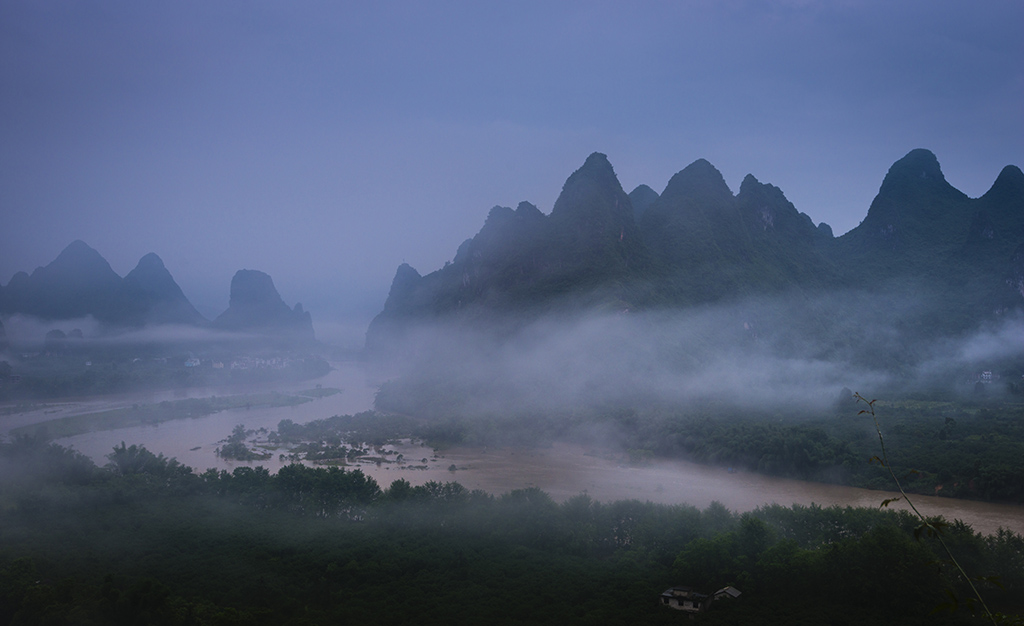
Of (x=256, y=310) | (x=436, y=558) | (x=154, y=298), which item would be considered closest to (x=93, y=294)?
(x=154, y=298)

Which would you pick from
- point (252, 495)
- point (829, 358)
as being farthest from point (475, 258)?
point (252, 495)

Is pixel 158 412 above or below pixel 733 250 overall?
below

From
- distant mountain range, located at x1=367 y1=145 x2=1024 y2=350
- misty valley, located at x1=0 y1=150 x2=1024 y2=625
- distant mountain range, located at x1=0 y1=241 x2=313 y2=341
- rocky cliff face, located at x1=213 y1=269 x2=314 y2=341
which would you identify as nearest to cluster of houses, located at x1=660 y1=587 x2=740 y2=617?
misty valley, located at x1=0 y1=150 x2=1024 y2=625

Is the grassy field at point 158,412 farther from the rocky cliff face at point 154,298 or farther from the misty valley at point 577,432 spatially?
the rocky cliff face at point 154,298

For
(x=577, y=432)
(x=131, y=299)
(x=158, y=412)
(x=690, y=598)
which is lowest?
(x=690, y=598)

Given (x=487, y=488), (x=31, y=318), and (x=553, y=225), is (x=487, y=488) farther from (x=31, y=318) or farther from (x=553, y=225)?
(x=553, y=225)

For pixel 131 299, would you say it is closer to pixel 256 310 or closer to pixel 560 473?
pixel 256 310

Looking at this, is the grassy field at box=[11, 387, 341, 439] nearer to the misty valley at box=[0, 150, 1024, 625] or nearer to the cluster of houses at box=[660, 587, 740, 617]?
the misty valley at box=[0, 150, 1024, 625]

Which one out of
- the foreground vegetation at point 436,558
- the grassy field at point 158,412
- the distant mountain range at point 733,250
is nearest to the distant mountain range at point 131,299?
the grassy field at point 158,412
